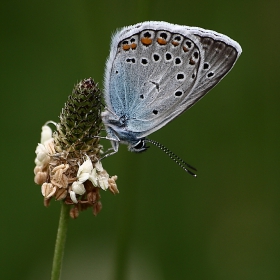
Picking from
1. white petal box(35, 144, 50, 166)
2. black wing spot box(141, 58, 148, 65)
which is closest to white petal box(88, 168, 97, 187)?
white petal box(35, 144, 50, 166)

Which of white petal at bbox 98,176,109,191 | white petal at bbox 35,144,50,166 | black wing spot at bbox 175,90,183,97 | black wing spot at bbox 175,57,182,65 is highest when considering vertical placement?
black wing spot at bbox 175,57,182,65

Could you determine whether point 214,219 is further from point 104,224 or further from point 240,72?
point 240,72

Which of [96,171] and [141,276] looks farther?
[141,276]

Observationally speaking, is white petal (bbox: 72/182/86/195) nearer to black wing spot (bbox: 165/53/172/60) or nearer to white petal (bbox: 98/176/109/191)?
white petal (bbox: 98/176/109/191)

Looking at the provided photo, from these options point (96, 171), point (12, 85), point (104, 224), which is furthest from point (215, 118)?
point (96, 171)

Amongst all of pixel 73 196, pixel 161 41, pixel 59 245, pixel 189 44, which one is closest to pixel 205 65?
pixel 189 44

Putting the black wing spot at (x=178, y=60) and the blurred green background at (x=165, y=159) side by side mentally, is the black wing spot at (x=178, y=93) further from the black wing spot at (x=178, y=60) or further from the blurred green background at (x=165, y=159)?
the blurred green background at (x=165, y=159)

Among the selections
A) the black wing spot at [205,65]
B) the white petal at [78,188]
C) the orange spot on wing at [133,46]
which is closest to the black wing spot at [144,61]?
the orange spot on wing at [133,46]
